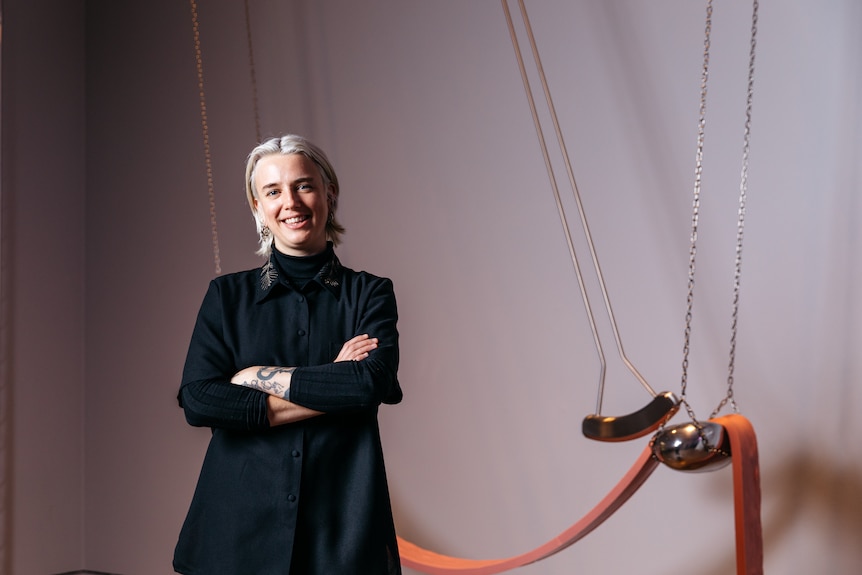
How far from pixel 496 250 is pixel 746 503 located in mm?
1299

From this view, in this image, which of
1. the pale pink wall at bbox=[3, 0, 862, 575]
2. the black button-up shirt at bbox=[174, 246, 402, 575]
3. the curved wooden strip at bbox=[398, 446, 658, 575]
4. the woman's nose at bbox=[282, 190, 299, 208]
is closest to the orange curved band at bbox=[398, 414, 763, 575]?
the curved wooden strip at bbox=[398, 446, 658, 575]

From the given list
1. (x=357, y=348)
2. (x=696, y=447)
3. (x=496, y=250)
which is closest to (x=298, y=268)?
(x=357, y=348)

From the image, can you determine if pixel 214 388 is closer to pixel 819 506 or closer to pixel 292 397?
pixel 292 397

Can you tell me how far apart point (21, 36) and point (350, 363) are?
107 inches

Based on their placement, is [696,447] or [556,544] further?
[556,544]

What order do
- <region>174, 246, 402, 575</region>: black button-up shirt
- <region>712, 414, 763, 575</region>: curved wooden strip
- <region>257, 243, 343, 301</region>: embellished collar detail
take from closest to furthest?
<region>174, 246, 402, 575</region>: black button-up shirt → <region>257, 243, 343, 301</region>: embellished collar detail → <region>712, 414, 763, 575</region>: curved wooden strip

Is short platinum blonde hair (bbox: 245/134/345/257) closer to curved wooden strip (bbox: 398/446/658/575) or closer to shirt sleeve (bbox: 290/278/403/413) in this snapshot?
shirt sleeve (bbox: 290/278/403/413)

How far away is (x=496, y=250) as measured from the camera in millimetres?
2971

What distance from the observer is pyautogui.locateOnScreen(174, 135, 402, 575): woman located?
1.46 m

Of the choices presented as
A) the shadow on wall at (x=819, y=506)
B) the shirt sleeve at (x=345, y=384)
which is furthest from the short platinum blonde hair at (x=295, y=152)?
the shadow on wall at (x=819, y=506)

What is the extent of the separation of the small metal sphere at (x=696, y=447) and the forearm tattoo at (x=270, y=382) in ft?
2.91

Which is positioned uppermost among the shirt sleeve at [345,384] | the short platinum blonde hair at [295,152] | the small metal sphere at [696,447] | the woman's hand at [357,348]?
the short platinum blonde hair at [295,152]

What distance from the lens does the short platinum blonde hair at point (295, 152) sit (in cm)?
157

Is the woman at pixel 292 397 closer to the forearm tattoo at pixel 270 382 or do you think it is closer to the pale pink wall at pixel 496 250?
the forearm tattoo at pixel 270 382
